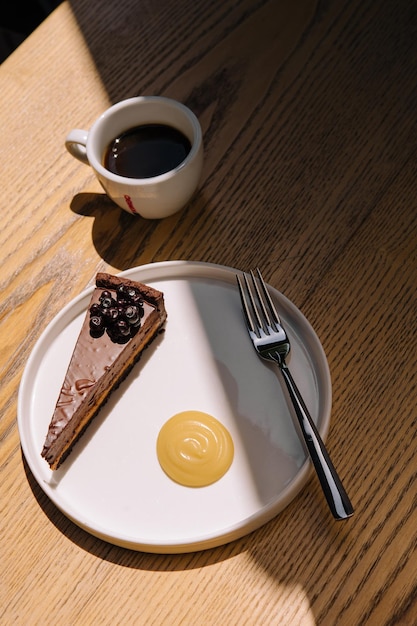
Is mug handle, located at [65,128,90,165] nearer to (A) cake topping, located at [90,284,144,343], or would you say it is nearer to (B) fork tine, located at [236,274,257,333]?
(A) cake topping, located at [90,284,144,343]

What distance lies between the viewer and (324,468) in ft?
3.31

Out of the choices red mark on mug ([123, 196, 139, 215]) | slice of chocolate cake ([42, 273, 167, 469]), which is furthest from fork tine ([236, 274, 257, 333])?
red mark on mug ([123, 196, 139, 215])

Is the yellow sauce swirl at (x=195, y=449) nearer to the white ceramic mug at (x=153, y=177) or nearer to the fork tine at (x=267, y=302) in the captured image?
the fork tine at (x=267, y=302)

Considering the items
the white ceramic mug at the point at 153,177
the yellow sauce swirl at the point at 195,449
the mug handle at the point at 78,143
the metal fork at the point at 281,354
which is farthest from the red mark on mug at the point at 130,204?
the yellow sauce swirl at the point at 195,449

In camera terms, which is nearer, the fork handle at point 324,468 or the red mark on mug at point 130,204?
the fork handle at point 324,468

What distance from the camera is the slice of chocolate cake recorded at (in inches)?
43.1

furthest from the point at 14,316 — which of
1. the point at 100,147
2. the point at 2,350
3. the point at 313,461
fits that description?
the point at 313,461

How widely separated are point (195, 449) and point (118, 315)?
0.97 ft

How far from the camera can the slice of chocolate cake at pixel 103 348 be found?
3.59 ft

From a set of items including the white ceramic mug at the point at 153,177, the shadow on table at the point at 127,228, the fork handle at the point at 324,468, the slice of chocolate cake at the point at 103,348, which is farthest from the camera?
the shadow on table at the point at 127,228

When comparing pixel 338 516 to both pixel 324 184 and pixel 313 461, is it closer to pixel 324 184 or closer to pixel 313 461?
pixel 313 461

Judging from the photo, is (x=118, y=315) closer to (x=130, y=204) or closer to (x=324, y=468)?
(x=130, y=204)

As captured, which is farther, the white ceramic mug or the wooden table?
the white ceramic mug

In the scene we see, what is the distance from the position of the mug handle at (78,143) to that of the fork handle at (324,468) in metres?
0.70
